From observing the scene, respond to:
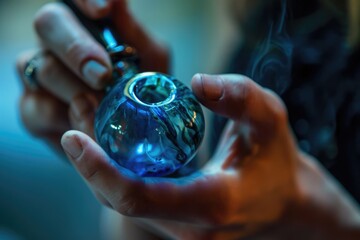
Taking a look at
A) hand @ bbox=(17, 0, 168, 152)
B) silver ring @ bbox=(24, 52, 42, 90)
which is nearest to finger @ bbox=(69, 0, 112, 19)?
hand @ bbox=(17, 0, 168, 152)

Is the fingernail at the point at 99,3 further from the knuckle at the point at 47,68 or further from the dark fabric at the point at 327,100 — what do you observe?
the dark fabric at the point at 327,100

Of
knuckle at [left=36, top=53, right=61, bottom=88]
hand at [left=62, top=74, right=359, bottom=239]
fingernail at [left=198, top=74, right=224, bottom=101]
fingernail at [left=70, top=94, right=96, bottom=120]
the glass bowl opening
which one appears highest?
the glass bowl opening

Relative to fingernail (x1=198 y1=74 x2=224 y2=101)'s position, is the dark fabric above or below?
below

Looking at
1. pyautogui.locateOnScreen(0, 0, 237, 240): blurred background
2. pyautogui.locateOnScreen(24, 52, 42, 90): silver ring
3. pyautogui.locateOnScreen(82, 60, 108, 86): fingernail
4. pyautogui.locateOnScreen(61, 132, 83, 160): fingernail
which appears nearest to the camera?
pyautogui.locateOnScreen(61, 132, 83, 160): fingernail

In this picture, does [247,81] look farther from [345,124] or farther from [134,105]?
[345,124]

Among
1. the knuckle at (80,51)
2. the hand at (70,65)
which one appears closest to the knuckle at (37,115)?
the hand at (70,65)

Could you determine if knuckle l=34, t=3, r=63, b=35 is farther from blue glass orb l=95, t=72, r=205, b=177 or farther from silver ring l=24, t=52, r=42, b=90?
blue glass orb l=95, t=72, r=205, b=177

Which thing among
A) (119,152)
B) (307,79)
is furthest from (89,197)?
(119,152)
